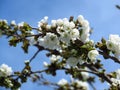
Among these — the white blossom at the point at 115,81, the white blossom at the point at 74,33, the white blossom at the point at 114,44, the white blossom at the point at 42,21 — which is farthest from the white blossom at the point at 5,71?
the white blossom at the point at 114,44

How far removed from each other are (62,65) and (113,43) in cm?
143

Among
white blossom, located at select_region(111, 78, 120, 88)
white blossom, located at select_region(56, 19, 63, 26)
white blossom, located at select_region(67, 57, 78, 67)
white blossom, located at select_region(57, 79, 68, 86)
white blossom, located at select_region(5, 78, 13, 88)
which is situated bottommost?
white blossom, located at select_region(111, 78, 120, 88)

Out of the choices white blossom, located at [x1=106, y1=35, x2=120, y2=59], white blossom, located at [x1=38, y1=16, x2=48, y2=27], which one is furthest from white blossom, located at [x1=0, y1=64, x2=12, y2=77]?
white blossom, located at [x1=106, y1=35, x2=120, y2=59]

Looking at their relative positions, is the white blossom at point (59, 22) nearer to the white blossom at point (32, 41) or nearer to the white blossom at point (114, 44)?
the white blossom at point (32, 41)

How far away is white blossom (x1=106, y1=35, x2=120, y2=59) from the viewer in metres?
6.19

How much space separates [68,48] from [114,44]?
773 millimetres

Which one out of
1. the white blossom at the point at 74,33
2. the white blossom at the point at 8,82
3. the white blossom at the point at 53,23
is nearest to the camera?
the white blossom at the point at 74,33

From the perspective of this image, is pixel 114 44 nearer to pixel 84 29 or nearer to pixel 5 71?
pixel 84 29

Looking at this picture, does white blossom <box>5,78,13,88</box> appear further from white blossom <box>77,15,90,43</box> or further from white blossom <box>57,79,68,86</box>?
white blossom <box>77,15,90,43</box>

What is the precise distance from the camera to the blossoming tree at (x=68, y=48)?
6.20 meters

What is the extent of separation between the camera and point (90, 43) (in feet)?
20.6

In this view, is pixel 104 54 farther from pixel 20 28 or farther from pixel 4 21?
pixel 4 21

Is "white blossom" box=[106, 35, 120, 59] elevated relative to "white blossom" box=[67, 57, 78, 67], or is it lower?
elevated

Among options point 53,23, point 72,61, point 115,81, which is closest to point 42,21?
point 53,23
